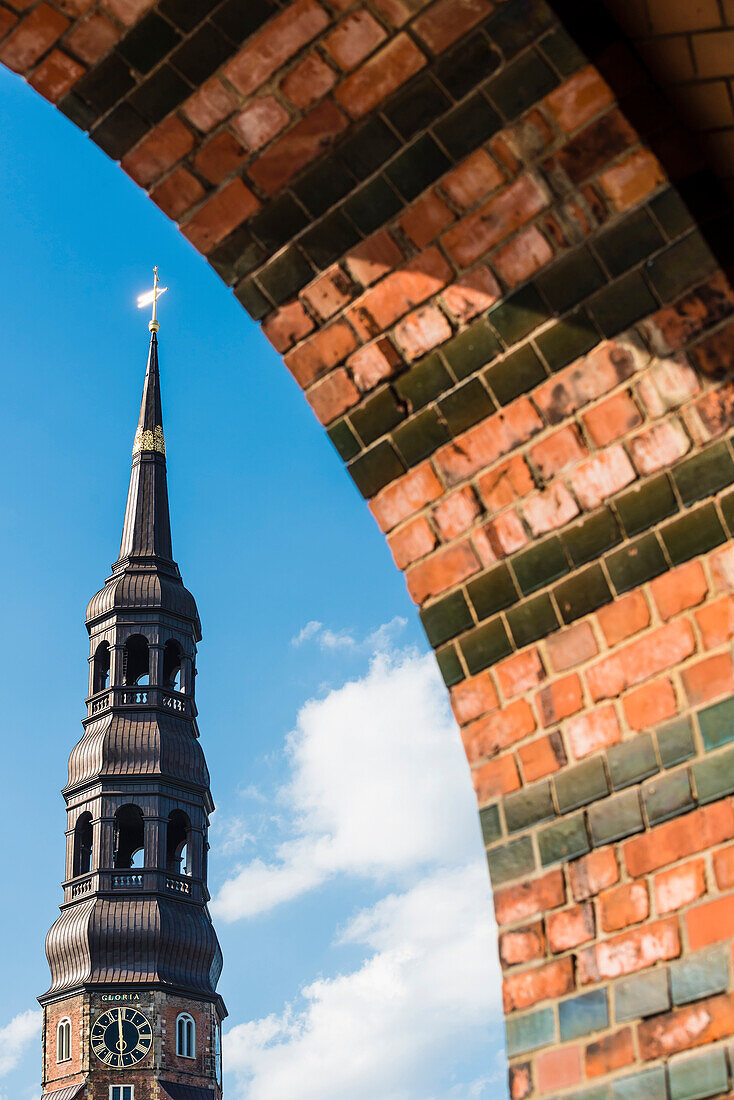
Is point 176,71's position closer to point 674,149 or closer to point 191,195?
point 191,195

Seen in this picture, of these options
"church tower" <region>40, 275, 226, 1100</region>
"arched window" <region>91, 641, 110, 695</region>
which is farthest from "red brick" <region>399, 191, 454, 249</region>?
"arched window" <region>91, 641, 110, 695</region>

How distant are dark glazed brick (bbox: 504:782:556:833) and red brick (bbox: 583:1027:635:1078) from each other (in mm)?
423

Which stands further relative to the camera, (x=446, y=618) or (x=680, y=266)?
(x=446, y=618)

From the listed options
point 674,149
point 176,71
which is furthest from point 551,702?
point 176,71

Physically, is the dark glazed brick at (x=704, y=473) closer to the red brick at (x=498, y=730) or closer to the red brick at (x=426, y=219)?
the red brick at (x=498, y=730)

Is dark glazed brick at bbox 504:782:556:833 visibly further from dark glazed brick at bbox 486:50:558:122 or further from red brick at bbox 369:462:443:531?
dark glazed brick at bbox 486:50:558:122

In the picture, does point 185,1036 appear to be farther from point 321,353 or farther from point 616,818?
point 616,818

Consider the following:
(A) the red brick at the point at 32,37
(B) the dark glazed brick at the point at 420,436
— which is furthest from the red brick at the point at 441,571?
(A) the red brick at the point at 32,37

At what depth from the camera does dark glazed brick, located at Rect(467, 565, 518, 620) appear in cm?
293

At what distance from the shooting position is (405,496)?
3.07 m

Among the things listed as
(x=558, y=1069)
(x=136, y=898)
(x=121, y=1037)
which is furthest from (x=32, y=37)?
(x=121, y=1037)

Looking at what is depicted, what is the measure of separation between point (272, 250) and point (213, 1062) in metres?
51.4

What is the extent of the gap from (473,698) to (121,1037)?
157 ft

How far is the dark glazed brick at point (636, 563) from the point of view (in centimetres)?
272
